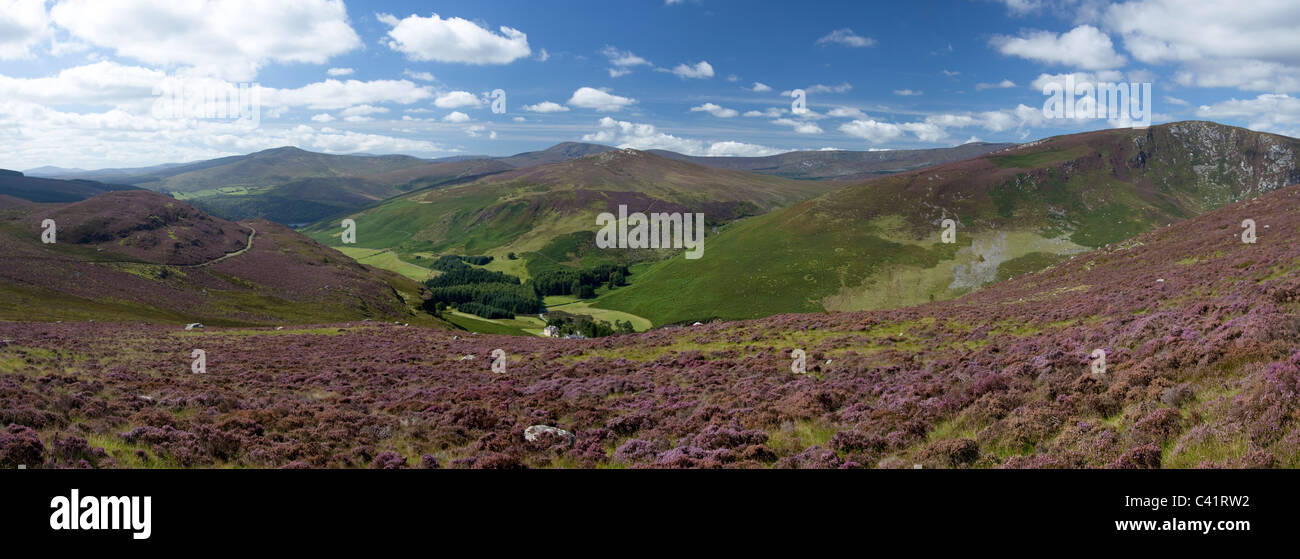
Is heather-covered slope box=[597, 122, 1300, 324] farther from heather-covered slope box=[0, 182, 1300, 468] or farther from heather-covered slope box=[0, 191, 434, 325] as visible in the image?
heather-covered slope box=[0, 182, 1300, 468]

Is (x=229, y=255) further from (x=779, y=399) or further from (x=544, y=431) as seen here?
(x=779, y=399)

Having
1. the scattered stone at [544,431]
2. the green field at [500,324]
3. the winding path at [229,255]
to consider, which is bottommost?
the green field at [500,324]

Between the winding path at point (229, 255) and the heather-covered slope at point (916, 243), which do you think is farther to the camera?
the heather-covered slope at point (916, 243)

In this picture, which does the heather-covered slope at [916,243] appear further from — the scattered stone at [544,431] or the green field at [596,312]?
the scattered stone at [544,431]

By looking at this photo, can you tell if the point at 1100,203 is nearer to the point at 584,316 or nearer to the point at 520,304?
the point at 584,316
